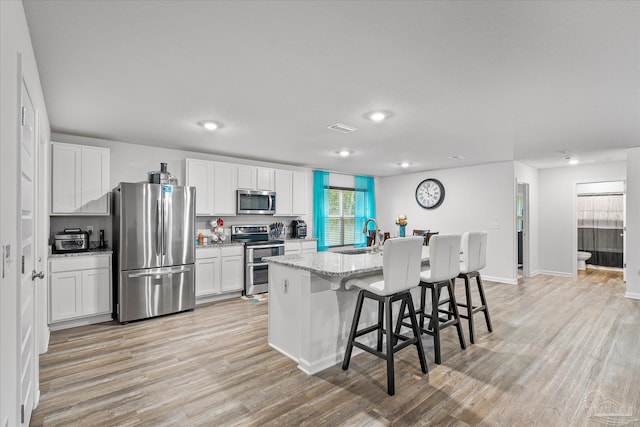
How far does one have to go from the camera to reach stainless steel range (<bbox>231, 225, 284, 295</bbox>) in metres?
5.34

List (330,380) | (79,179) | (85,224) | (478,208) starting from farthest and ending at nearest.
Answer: (478,208) → (85,224) → (79,179) → (330,380)

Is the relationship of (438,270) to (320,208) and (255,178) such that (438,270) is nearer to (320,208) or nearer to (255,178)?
(255,178)

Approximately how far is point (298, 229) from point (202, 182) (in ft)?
6.93

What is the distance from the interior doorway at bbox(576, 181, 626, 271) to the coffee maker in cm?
637

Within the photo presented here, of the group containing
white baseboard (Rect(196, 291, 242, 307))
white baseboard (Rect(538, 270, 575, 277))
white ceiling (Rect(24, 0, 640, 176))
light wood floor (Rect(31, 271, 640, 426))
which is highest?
white ceiling (Rect(24, 0, 640, 176))

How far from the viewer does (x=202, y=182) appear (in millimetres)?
5129

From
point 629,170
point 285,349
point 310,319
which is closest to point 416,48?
point 310,319

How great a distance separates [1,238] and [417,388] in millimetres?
2656

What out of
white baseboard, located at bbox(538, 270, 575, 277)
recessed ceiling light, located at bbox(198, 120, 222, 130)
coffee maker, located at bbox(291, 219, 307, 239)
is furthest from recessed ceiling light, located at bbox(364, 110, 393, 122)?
white baseboard, located at bbox(538, 270, 575, 277)

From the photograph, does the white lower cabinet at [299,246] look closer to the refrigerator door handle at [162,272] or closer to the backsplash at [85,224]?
the refrigerator door handle at [162,272]

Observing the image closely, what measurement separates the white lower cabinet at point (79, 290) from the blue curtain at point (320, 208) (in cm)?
391

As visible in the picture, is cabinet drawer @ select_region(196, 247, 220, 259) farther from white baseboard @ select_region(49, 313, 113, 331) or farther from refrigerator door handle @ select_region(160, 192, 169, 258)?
white baseboard @ select_region(49, 313, 113, 331)

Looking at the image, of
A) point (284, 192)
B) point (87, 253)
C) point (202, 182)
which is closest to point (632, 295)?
point (284, 192)

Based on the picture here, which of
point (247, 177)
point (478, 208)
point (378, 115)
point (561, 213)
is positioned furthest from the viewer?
point (561, 213)
